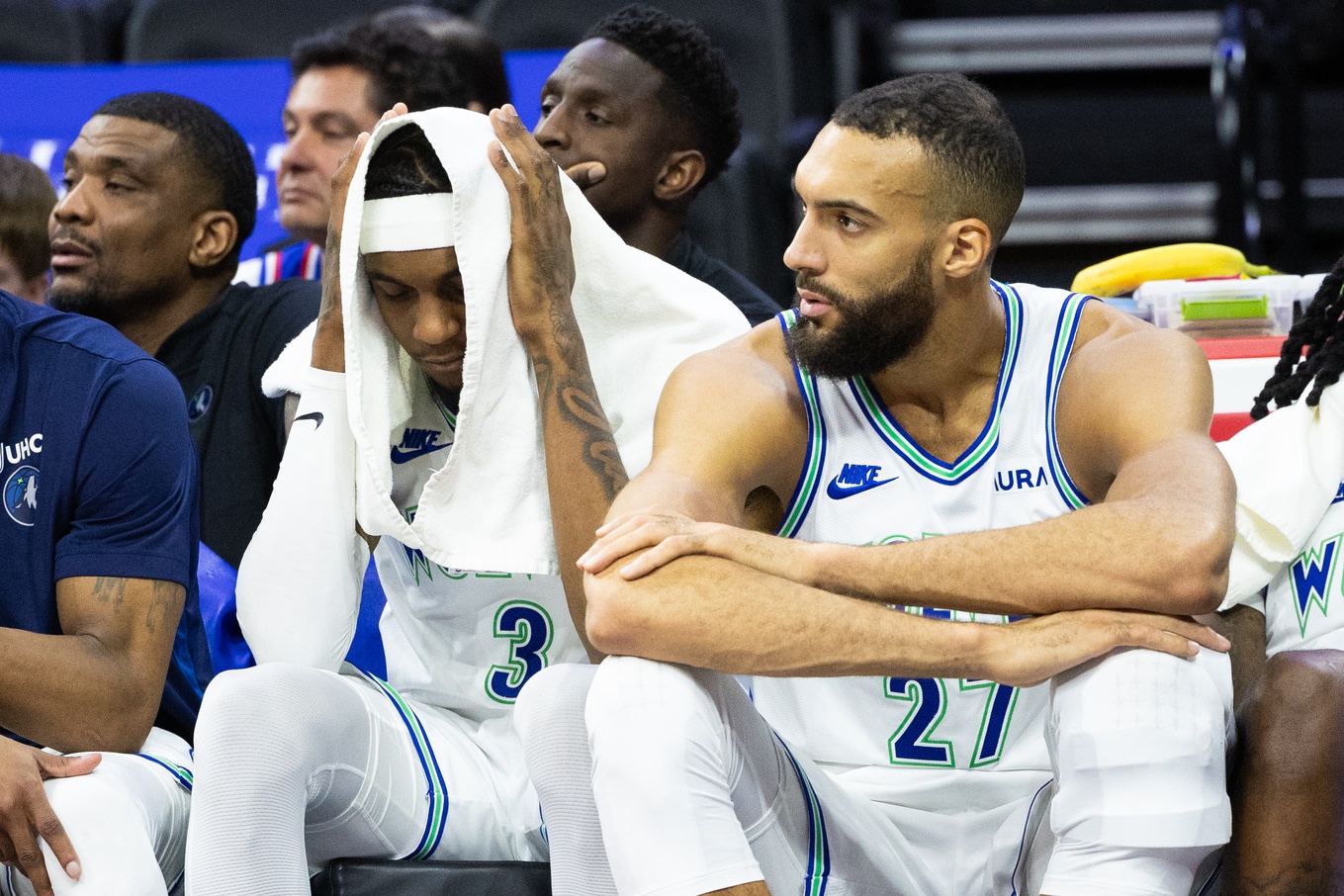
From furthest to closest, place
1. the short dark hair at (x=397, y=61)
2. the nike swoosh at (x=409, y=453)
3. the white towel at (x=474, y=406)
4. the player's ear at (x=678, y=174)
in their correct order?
the short dark hair at (x=397, y=61)
the player's ear at (x=678, y=174)
the nike swoosh at (x=409, y=453)
the white towel at (x=474, y=406)

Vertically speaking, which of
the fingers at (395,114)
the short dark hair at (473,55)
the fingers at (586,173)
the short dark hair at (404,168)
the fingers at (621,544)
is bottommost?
the fingers at (621,544)

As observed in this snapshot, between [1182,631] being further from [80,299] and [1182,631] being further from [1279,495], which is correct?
[80,299]

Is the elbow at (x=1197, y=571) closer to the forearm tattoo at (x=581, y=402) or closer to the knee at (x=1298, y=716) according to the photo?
the knee at (x=1298, y=716)

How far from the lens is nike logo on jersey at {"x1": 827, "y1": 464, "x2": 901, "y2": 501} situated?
2008mm

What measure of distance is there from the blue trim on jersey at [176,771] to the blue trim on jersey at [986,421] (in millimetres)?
908

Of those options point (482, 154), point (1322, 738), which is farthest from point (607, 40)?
point (1322, 738)

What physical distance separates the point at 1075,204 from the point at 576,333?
2801 millimetres

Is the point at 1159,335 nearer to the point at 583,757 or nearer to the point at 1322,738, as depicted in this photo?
the point at 1322,738

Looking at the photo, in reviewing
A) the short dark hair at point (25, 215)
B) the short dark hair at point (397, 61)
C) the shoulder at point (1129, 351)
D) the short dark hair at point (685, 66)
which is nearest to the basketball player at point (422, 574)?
the shoulder at point (1129, 351)

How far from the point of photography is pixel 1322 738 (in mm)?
1721

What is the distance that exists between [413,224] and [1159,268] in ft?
4.44

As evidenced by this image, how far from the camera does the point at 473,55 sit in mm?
3609

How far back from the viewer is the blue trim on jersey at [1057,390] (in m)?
1.97

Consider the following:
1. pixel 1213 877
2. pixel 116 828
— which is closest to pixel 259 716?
pixel 116 828
